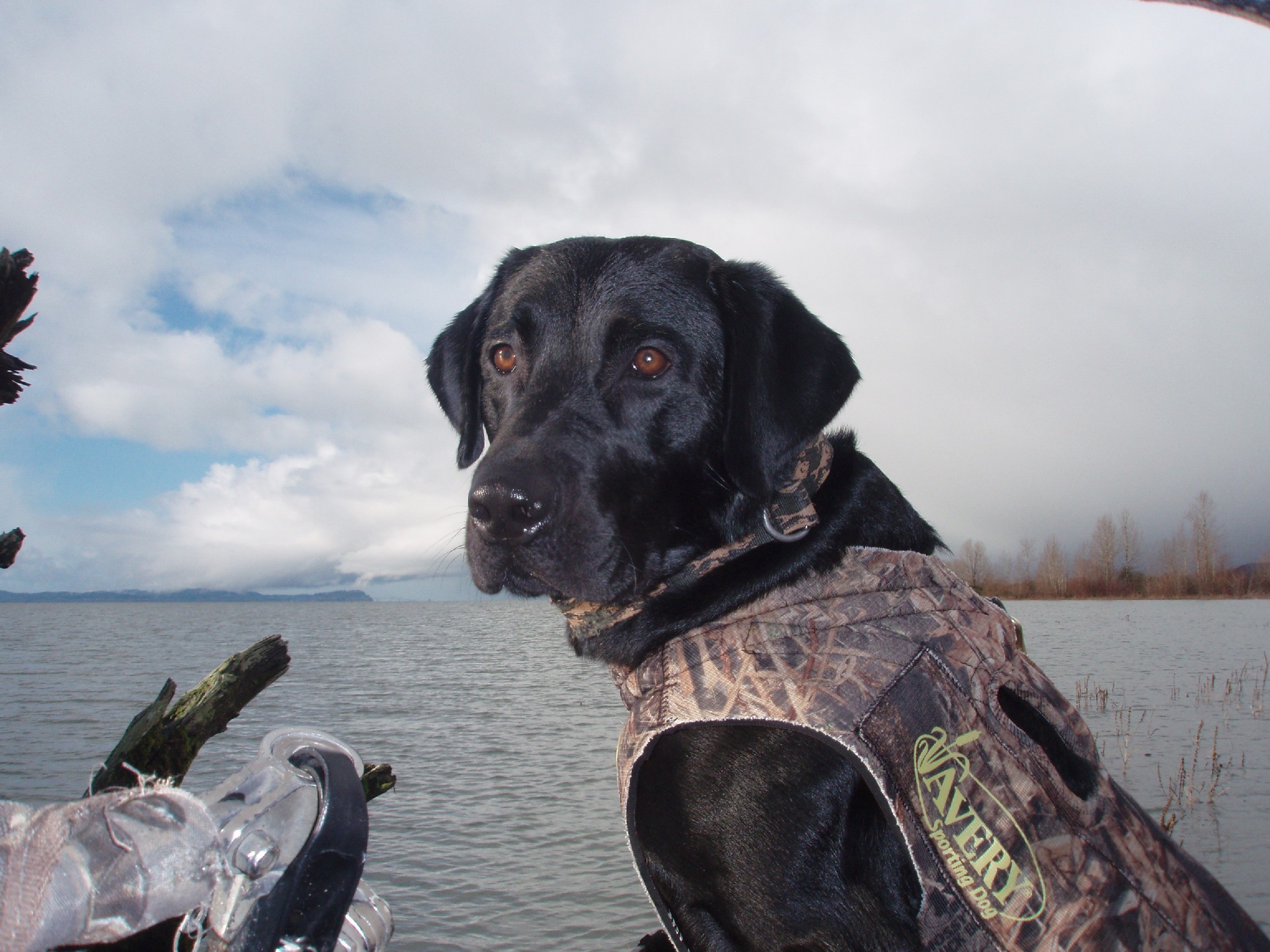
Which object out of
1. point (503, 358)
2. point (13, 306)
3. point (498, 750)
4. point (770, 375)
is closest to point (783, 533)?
point (770, 375)

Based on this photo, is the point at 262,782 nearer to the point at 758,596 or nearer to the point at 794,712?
the point at 794,712

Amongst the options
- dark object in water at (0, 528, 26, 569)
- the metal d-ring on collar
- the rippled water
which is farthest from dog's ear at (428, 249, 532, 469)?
the rippled water

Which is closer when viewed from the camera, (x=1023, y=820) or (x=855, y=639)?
(x=1023, y=820)

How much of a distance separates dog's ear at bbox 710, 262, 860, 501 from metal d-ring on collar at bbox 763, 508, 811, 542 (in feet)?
0.26

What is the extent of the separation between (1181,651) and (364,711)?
21.5 metres

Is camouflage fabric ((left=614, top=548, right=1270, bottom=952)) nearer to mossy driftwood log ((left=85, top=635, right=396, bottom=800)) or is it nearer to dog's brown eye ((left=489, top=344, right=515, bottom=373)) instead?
dog's brown eye ((left=489, top=344, right=515, bottom=373))

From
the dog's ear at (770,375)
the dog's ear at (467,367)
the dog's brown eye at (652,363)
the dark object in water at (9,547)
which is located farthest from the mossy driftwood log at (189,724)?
the dog's ear at (770,375)

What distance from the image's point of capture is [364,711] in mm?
13719

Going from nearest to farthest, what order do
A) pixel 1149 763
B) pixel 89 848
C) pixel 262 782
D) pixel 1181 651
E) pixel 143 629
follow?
pixel 89 848, pixel 262 782, pixel 1149 763, pixel 1181 651, pixel 143 629

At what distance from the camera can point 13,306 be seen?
118 inches

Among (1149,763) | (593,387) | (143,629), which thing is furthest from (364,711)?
(143,629)

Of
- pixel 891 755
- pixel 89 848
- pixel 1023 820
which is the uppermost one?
pixel 89 848

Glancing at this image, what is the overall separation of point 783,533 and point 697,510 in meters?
0.37

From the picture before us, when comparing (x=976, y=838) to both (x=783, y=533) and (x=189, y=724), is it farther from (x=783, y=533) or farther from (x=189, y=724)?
(x=189, y=724)
